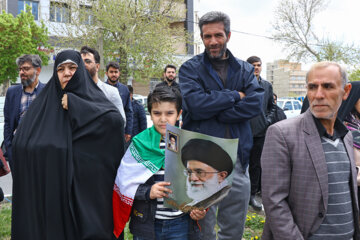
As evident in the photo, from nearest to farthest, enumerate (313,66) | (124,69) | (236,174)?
(313,66)
(236,174)
(124,69)

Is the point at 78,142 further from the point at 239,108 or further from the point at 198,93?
the point at 239,108

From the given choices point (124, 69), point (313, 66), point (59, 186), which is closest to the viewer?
point (313, 66)

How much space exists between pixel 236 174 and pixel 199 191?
75 centimetres

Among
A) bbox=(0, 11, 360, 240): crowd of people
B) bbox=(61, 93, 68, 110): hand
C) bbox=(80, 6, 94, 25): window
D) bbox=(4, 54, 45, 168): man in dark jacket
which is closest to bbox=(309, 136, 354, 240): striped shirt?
bbox=(0, 11, 360, 240): crowd of people

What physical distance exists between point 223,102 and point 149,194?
2.83 ft

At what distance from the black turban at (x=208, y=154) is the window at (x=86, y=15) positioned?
16632 millimetres

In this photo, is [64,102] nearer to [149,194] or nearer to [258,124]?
[149,194]

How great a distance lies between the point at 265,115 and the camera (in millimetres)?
4875

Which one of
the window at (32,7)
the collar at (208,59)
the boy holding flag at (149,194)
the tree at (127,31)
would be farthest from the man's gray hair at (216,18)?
the window at (32,7)

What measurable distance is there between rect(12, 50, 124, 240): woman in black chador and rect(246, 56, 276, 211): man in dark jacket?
256cm

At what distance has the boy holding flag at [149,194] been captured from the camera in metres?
2.09

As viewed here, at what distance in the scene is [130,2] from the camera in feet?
53.5

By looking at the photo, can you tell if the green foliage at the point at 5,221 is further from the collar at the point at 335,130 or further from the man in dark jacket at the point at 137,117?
the collar at the point at 335,130

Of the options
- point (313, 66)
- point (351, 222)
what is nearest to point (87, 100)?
point (313, 66)
